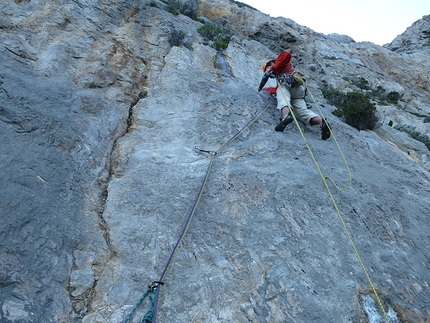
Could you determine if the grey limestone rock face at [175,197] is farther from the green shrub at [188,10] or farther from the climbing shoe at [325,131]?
the green shrub at [188,10]

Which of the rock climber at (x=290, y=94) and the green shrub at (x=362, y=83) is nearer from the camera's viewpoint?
the rock climber at (x=290, y=94)

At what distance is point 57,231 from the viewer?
3.30m

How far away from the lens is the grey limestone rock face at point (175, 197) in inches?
120

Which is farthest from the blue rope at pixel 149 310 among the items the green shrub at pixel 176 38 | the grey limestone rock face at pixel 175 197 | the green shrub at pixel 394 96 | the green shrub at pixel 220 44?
the green shrub at pixel 394 96

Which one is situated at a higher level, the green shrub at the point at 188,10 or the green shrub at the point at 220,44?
the green shrub at the point at 188,10

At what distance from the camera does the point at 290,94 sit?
6.60 meters

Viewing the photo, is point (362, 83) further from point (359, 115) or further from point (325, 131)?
point (325, 131)

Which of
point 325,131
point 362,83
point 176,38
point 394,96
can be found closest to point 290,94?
point 325,131

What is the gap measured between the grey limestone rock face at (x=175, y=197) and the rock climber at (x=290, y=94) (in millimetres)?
274

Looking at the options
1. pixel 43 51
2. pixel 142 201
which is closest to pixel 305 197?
pixel 142 201

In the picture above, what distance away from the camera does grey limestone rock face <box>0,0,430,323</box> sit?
306 cm

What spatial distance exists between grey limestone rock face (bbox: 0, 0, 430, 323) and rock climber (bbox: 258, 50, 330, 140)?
0.90ft

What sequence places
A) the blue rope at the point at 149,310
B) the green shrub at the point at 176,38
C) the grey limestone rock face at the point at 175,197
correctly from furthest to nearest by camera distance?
the green shrub at the point at 176,38 < the grey limestone rock face at the point at 175,197 < the blue rope at the point at 149,310

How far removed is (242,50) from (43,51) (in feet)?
20.6
